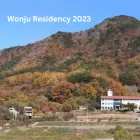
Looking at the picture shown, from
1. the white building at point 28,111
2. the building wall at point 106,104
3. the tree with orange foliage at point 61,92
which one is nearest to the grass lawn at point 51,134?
the white building at point 28,111

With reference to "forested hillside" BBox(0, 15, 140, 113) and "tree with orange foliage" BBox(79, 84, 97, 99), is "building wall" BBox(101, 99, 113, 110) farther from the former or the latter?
"tree with orange foliage" BBox(79, 84, 97, 99)

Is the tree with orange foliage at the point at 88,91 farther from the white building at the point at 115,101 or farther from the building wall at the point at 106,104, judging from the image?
the white building at the point at 115,101

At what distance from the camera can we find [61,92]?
208ft

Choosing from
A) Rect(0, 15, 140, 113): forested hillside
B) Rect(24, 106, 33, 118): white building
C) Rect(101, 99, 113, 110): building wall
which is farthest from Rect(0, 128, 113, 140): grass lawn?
Rect(101, 99, 113, 110): building wall

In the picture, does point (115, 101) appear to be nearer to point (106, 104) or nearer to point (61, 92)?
point (106, 104)

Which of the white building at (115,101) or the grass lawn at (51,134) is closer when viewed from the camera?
the grass lawn at (51,134)

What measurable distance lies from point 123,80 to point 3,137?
49106 mm

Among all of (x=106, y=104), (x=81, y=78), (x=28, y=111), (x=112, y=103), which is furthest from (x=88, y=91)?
(x=28, y=111)

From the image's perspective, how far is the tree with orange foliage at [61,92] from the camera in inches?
2466

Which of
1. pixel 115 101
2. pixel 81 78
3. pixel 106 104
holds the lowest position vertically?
pixel 106 104

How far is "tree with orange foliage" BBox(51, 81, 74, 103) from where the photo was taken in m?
62.6

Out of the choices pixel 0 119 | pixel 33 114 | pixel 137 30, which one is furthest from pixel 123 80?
pixel 137 30

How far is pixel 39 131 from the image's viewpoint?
34.5 meters

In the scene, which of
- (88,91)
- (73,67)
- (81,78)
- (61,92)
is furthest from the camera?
(73,67)
